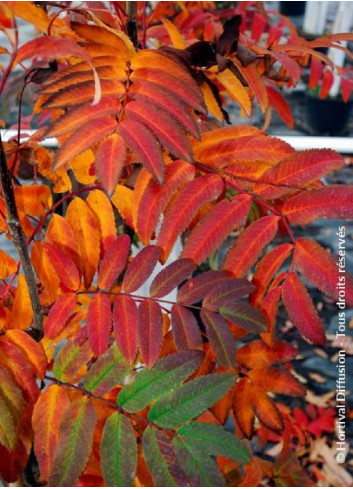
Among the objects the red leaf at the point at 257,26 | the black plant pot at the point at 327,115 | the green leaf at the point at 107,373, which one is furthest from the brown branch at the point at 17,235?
the black plant pot at the point at 327,115

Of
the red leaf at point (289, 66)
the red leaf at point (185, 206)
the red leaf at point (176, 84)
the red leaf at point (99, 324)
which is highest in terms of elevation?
the red leaf at point (289, 66)

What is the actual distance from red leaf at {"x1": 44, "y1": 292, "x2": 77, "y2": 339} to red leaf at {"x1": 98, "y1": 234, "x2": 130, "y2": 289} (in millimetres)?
39

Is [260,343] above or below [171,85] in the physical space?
below

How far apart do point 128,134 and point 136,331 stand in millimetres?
198

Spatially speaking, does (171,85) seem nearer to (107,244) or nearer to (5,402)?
(107,244)

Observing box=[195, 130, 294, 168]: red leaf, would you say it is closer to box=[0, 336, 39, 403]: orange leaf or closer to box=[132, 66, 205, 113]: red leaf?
box=[132, 66, 205, 113]: red leaf

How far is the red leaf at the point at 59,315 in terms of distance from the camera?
606 millimetres

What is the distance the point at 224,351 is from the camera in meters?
0.57

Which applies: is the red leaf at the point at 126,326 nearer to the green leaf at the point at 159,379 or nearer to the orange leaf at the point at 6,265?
the green leaf at the point at 159,379

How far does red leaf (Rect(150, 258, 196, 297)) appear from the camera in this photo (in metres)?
0.59

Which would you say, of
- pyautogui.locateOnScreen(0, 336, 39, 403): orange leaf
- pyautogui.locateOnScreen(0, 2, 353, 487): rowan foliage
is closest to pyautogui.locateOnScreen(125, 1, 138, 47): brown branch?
pyautogui.locateOnScreen(0, 2, 353, 487): rowan foliage

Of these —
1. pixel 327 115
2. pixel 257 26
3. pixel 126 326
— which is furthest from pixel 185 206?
pixel 327 115

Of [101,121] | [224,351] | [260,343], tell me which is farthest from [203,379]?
[101,121]

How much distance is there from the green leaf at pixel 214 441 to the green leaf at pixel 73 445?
92mm
